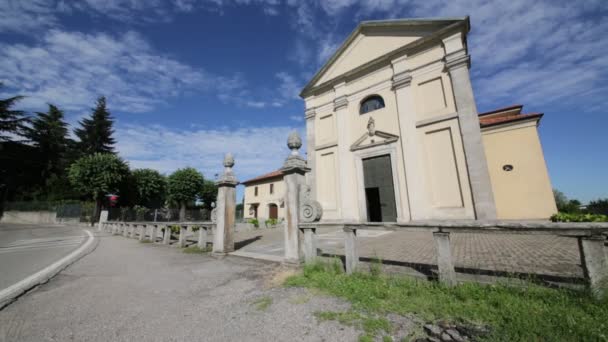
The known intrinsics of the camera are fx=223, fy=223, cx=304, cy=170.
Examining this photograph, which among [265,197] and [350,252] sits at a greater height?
[265,197]

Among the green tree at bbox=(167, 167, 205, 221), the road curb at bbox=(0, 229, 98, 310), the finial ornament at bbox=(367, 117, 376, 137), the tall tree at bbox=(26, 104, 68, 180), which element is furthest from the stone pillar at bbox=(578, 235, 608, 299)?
the tall tree at bbox=(26, 104, 68, 180)

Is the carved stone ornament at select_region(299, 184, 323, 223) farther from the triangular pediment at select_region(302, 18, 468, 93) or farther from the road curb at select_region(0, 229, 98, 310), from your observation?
the triangular pediment at select_region(302, 18, 468, 93)

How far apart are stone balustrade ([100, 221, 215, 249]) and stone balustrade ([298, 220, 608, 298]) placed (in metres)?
4.70

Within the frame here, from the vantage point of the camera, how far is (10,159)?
26.6 meters

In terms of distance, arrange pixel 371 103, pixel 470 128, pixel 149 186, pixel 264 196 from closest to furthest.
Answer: pixel 470 128 < pixel 371 103 < pixel 264 196 < pixel 149 186

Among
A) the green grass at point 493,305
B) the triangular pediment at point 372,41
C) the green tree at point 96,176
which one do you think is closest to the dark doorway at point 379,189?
the triangular pediment at point 372,41

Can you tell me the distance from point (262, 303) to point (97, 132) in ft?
Answer: 154

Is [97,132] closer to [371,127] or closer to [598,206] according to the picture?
[371,127]

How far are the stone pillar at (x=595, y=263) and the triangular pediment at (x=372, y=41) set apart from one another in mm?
13046

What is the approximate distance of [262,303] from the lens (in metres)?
2.85

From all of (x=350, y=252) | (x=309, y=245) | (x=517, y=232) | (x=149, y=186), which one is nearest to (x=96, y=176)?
(x=149, y=186)

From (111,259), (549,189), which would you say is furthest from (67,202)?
(549,189)

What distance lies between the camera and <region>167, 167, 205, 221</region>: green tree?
28828 mm

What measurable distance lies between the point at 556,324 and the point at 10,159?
1761 inches
